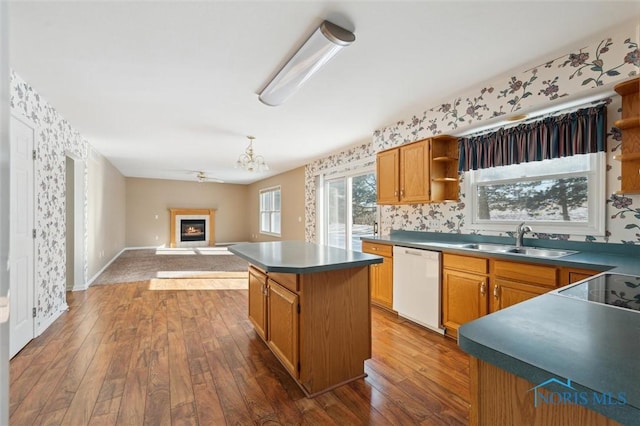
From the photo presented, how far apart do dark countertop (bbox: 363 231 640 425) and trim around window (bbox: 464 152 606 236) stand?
1.78 meters

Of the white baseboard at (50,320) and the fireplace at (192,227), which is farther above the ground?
the fireplace at (192,227)

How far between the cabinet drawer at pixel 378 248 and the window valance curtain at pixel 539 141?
1.22 metres

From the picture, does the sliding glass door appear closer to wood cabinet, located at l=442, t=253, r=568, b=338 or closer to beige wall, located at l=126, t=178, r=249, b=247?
wood cabinet, located at l=442, t=253, r=568, b=338

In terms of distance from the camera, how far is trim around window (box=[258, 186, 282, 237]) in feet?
27.8

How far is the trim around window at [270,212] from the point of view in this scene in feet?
27.8

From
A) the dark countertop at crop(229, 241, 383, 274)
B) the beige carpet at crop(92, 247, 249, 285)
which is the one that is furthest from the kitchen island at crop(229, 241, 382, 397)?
the beige carpet at crop(92, 247, 249, 285)

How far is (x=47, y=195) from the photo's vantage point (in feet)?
10.1

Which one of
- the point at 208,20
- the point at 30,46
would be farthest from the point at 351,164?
the point at 30,46

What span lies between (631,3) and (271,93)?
2.49 metres

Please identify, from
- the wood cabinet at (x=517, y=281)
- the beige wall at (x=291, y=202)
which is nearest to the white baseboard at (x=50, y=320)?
the wood cabinet at (x=517, y=281)

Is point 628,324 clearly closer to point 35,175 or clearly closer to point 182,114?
point 182,114

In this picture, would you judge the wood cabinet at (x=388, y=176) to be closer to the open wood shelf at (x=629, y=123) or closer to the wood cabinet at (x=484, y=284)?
the wood cabinet at (x=484, y=284)

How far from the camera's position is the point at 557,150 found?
2418mm

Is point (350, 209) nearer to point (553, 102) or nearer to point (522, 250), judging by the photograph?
point (522, 250)
